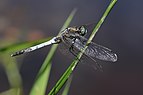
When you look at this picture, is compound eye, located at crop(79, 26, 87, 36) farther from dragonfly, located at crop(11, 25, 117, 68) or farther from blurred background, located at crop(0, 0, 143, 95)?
blurred background, located at crop(0, 0, 143, 95)

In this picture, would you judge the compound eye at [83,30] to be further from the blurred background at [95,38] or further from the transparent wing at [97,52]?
the blurred background at [95,38]

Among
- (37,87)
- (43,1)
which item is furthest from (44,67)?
(43,1)

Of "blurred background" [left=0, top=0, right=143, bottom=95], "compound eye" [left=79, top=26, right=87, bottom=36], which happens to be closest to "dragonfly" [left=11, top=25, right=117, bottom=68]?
"compound eye" [left=79, top=26, right=87, bottom=36]

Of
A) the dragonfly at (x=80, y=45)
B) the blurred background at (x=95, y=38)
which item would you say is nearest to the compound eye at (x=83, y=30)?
the dragonfly at (x=80, y=45)

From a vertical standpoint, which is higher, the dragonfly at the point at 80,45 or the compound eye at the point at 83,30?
the compound eye at the point at 83,30

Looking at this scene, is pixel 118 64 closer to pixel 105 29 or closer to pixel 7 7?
pixel 105 29

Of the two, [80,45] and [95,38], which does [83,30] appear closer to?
[80,45]

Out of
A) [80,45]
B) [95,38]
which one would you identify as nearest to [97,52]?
[80,45]

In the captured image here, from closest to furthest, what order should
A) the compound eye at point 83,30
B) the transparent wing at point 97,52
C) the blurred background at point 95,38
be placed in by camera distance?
the transparent wing at point 97,52 → the compound eye at point 83,30 → the blurred background at point 95,38
